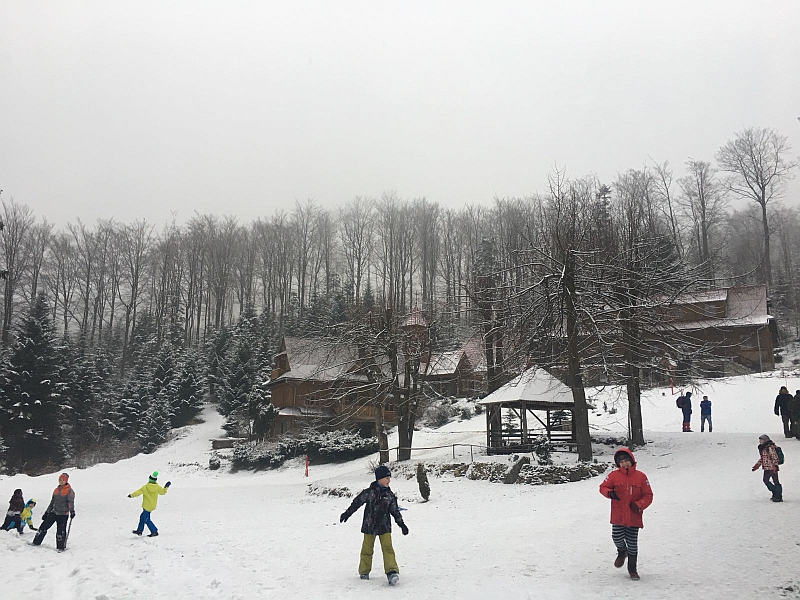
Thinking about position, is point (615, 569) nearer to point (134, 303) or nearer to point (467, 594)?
point (467, 594)

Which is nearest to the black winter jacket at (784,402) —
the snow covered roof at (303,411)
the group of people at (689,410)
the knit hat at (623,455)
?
the group of people at (689,410)

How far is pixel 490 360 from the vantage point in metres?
28.7

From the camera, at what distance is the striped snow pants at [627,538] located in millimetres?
7852

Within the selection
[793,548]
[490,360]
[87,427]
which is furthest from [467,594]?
[87,427]

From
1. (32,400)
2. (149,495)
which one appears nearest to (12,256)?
(32,400)

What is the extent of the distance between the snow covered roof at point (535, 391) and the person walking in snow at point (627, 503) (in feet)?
49.0

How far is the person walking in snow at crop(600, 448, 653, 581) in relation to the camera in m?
7.83

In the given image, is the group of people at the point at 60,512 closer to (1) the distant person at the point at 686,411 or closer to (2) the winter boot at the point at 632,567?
(2) the winter boot at the point at 632,567

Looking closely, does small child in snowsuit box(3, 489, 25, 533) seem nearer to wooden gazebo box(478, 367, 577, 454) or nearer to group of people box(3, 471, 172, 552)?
group of people box(3, 471, 172, 552)

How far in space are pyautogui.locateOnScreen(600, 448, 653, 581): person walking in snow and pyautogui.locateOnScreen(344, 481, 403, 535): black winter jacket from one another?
283 centimetres

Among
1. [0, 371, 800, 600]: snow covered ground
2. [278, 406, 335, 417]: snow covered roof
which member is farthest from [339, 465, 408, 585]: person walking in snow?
[278, 406, 335, 417]: snow covered roof

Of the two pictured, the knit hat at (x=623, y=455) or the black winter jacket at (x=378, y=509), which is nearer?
the knit hat at (x=623, y=455)

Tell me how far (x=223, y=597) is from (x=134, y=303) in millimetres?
54736

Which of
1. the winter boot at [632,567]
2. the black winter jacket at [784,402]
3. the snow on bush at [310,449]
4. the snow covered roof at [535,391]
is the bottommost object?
the snow on bush at [310,449]
